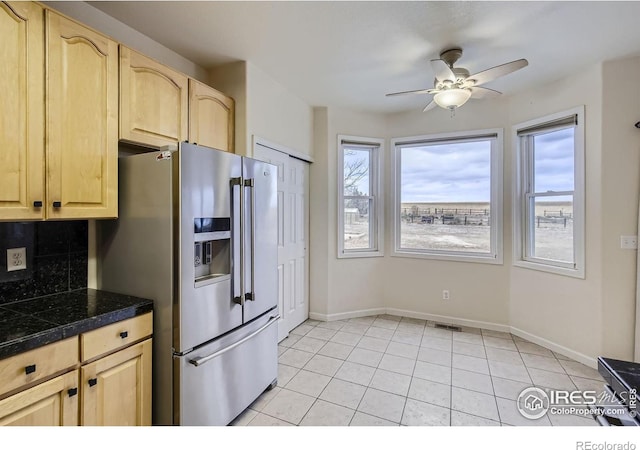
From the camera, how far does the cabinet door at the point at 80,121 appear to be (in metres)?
1.48

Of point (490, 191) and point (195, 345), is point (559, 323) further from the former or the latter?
point (195, 345)

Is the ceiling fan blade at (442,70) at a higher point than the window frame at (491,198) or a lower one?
higher

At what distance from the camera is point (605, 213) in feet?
8.38

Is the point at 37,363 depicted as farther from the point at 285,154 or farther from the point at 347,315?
the point at 347,315

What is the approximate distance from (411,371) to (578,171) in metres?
2.32

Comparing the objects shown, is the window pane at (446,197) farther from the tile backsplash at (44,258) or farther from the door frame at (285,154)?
the tile backsplash at (44,258)

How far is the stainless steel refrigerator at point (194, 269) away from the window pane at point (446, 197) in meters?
2.38

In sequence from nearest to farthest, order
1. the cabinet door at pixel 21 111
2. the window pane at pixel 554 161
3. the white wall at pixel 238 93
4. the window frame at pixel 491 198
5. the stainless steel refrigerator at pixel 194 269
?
the cabinet door at pixel 21 111
the stainless steel refrigerator at pixel 194 269
the white wall at pixel 238 93
the window pane at pixel 554 161
the window frame at pixel 491 198

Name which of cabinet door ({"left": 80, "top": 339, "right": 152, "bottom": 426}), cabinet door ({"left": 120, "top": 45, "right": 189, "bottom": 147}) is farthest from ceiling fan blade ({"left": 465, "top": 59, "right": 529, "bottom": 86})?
cabinet door ({"left": 80, "top": 339, "right": 152, "bottom": 426})

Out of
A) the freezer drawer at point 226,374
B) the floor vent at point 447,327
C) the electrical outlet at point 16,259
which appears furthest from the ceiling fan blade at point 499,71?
the electrical outlet at point 16,259

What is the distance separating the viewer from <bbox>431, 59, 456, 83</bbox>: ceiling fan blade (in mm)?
2205

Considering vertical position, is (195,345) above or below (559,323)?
above
